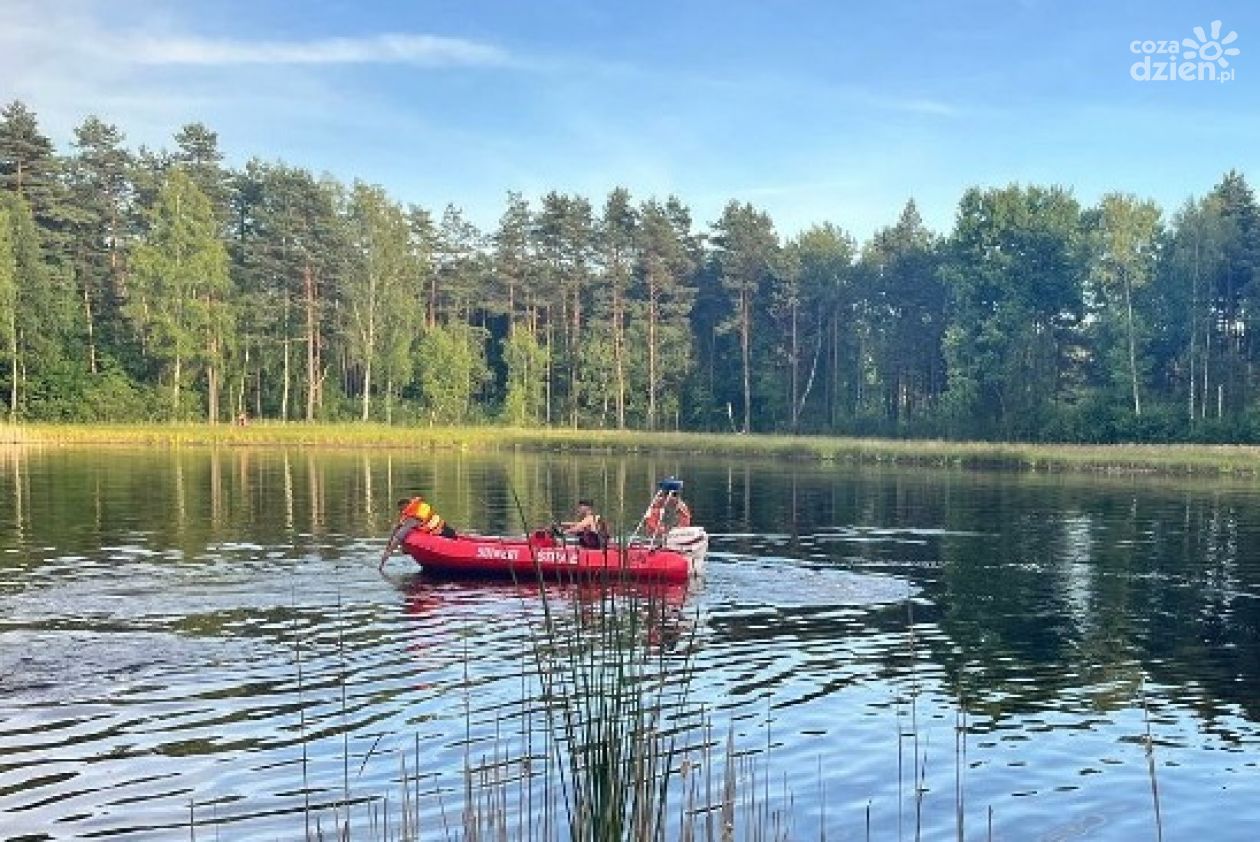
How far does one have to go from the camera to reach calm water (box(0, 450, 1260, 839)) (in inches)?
406

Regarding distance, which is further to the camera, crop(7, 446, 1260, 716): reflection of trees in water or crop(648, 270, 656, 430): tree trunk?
crop(648, 270, 656, 430): tree trunk

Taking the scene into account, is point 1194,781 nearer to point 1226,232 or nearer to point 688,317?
point 1226,232

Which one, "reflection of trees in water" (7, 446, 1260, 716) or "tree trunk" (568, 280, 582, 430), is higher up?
"tree trunk" (568, 280, 582, 430)

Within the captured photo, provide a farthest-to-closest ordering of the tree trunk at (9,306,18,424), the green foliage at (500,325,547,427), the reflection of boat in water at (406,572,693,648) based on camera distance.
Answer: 1. the green foliage at (500,325,547,427)
2. the tree trunk at (9,306,18,424)
3. the reflection of boat in water at (406,572,693,648)

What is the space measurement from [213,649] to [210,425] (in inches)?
2427

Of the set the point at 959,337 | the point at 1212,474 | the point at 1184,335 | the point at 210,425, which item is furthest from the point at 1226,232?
the point at 210,425

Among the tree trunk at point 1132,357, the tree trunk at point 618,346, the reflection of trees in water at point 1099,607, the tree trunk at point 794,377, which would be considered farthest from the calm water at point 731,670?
the tree trunk at point 794,377

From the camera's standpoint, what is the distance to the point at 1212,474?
185 feet

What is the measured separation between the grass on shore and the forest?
861 centimetres

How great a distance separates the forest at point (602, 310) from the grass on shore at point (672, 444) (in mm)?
8612

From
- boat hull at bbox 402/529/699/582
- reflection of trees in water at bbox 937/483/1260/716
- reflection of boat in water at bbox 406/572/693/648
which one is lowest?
reflection of trees in water at bbox 937/483/1260/716

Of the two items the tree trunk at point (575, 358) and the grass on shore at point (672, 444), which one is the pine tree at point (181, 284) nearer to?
the grass on shore at point (672, 444)

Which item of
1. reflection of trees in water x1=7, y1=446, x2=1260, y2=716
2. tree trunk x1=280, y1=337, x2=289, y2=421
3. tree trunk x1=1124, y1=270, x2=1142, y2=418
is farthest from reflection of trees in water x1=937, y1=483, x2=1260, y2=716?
tree trunk x1=280, y1=337, x2=289, y2=421

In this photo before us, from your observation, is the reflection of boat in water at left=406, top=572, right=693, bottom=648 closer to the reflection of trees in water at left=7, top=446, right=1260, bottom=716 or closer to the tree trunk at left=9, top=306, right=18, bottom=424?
the reflection of trees in water at left=7, top=446, right=1260, bottom=716
